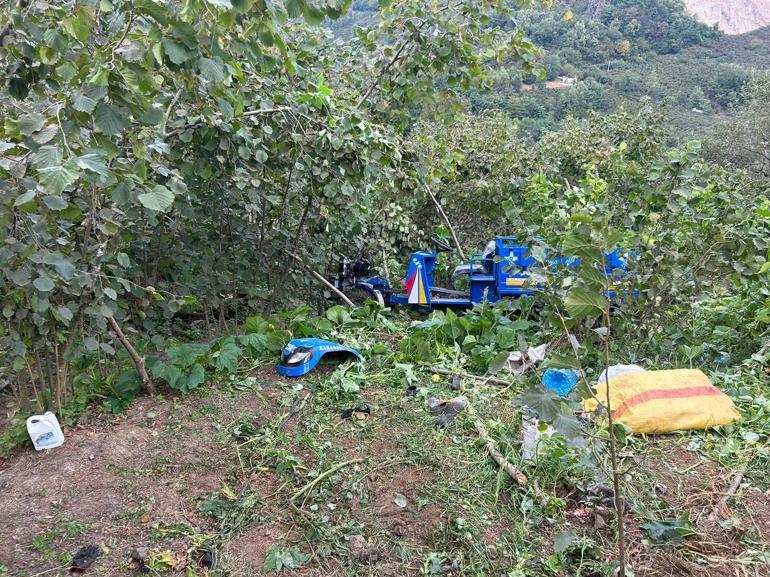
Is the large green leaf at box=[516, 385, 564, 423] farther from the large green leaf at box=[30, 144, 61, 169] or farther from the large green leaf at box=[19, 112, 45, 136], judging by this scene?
the large green leaf at box=[19, 112, 45, 136]

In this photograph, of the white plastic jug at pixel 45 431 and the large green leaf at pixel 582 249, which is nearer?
the large green leaf at pixel 582 249

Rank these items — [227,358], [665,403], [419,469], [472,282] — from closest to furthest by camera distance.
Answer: [419,469] → [665,403] → [227,358] → [472,282]

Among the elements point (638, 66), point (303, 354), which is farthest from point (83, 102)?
point (638, 66)

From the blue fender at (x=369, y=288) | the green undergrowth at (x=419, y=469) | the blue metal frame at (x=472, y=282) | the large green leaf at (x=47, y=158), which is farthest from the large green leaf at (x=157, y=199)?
the blue fender at (x=369, y=288)

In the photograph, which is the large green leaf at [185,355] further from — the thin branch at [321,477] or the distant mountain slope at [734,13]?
the distant mountain slope at [734,13]

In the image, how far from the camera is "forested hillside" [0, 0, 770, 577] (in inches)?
76.6

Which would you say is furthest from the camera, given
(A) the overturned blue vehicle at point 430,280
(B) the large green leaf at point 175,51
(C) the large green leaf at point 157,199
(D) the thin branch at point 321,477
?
(A) the overturned blue vehicle at point 430,280

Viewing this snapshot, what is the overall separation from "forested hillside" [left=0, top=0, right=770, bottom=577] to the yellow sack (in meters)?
0.02

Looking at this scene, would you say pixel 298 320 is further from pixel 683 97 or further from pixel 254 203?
pixel 683 97

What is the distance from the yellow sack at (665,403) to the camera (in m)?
3.00

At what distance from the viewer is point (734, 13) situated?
5188 centimetres

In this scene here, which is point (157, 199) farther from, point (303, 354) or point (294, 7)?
point (303, 354)

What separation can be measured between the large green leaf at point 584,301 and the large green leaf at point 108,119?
4.86ft

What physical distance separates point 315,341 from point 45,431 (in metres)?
1.66
